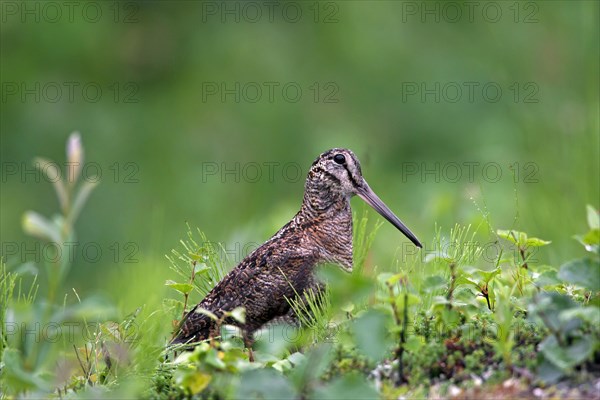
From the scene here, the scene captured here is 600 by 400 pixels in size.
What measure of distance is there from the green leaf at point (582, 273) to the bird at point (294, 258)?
1447mm

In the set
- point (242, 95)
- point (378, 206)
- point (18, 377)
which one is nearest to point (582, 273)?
point (18, 377)

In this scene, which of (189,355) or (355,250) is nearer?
(189,355)

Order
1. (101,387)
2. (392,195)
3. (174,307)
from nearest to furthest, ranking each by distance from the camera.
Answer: (101,387) → (174,307) → (392,195)

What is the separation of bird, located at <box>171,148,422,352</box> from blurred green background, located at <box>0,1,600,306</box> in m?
5.15

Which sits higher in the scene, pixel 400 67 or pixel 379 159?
pixel 400 67

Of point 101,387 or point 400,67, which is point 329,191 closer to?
A: point 101,387

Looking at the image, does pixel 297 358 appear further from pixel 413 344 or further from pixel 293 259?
pixel 293 259

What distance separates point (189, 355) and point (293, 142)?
924cm

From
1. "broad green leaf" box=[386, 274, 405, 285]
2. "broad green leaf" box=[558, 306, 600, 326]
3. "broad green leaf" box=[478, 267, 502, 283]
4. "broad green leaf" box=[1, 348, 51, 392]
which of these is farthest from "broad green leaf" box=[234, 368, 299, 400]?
"broad green leaf" box=[478, 267, 502, 283]

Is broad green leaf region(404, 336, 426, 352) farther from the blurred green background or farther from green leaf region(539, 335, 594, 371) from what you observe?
the blurred green background

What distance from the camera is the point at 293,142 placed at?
1325 centimetres

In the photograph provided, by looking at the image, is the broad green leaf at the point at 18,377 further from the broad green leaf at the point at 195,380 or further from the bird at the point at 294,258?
the bird at the point at 294,258

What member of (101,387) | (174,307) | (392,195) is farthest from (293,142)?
(101,387)

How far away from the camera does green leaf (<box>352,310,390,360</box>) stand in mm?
3850
